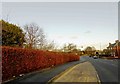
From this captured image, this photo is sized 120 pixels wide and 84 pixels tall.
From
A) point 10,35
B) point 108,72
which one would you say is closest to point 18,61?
point 108,72

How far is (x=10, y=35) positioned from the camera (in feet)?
98.0

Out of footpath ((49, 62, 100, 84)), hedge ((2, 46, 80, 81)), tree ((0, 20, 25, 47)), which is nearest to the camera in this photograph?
hedge ((2, 46, 80, 81))

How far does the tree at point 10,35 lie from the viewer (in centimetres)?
2800

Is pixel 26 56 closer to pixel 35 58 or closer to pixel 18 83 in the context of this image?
pixel 35 58

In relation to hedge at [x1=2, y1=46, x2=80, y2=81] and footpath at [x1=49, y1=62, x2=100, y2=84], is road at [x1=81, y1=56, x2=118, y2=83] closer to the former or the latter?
footpath at [x1=49, y1=62, x2=100, y2=84]

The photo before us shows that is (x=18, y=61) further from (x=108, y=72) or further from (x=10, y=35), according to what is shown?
(x=10, y=35)

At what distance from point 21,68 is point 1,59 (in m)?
4.42

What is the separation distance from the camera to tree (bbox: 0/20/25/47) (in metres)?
28.0

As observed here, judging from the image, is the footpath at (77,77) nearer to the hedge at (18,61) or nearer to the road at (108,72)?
the road at (108,72)

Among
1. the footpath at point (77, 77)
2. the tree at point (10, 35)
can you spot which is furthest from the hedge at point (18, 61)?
the tree at point (10, 35)

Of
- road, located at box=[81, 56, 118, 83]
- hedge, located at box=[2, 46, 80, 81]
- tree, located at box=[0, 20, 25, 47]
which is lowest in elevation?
road, located at box=[81, 56, 118, 83]

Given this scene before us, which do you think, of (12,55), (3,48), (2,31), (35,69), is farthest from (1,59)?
(2,31)

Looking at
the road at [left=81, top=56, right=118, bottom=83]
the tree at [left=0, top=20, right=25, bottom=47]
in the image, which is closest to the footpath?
the road at [left=81, top=56, right=118, bottom=83]

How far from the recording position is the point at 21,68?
19.4m
